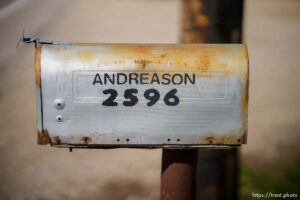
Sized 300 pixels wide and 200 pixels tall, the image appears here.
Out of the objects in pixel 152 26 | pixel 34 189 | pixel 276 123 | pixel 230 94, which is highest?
pixel 152 26

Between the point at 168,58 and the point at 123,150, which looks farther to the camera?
the point at 123,150

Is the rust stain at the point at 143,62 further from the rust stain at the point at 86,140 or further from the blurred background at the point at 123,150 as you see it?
the blurred background at the point at 123,150

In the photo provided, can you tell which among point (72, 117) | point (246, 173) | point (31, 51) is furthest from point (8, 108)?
point (72, 117)

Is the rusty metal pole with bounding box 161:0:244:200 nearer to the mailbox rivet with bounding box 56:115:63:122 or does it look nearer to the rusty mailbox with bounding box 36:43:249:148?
the rusty mailbox with bounding box 36:43:249:148

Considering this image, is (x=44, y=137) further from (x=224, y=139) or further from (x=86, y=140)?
(x=224, y=139)

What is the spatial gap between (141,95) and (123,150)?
266 centimetres

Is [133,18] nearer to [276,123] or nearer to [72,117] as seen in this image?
[276,123]

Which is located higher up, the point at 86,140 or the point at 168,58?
the point at 168,58

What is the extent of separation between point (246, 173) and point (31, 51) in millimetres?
2929

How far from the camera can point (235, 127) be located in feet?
7.86

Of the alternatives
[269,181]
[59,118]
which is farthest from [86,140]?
[269,181]

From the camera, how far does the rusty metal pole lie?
8.26ft

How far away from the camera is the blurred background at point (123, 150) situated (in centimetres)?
A: 452

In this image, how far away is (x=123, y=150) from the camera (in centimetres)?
499
